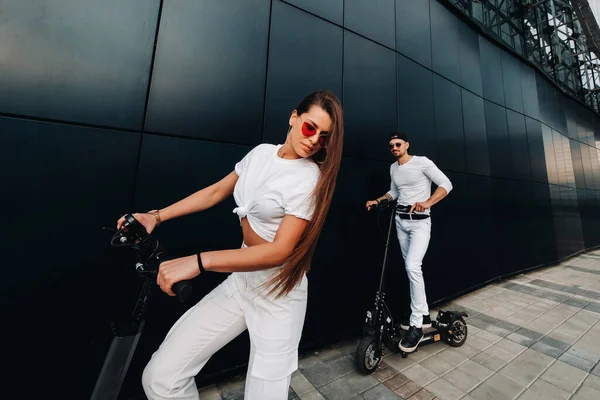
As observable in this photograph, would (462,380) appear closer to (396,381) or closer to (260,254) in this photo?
(396,381)

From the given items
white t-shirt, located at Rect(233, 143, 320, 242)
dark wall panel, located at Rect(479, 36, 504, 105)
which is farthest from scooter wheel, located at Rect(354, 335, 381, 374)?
dark wall panel, located at Rect(479, 36, 504, 105)

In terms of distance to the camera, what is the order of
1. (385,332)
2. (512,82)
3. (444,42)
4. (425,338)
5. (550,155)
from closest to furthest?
(385,332) < (425,338) < (444,42) < (512,82) < (550,155)

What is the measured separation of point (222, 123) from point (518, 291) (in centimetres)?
672

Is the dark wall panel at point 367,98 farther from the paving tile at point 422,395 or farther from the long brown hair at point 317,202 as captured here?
the paving tile at point 422,395

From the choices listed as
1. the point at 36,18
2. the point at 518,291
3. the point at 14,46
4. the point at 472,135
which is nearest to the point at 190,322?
the point at 14,46

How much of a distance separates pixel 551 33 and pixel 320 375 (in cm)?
1575

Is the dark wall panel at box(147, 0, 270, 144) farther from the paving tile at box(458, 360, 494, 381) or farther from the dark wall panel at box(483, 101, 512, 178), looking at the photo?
the dark wall panel at box(483, 101, 512, 178)

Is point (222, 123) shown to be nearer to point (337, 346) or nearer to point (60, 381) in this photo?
point (60, 381)

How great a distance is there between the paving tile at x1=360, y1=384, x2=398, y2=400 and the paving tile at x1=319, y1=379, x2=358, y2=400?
0.34 feet

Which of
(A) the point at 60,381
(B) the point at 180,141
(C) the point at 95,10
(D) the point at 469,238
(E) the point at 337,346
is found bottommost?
(E) the point at 337,346

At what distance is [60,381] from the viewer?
1.78 metres

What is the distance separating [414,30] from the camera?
443 cm

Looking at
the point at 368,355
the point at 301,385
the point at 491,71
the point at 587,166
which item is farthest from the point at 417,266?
the point at 587,166

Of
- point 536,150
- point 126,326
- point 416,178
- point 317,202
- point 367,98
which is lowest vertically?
point 126,326
